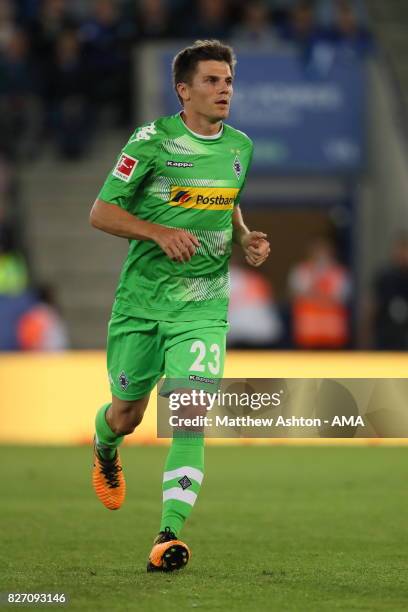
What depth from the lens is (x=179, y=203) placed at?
6.88 metres

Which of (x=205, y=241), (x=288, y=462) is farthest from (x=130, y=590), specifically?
(x=288, y=462)

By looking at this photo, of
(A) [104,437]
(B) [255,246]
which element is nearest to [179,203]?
(B) [255,246]

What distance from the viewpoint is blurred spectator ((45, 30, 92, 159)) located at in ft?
59.4

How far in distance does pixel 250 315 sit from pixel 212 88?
1010cm

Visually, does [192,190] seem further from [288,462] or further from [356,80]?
[356,80]

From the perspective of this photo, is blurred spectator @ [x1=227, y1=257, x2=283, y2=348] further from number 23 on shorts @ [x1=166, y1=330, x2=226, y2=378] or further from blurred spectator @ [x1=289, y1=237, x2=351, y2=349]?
number 23 on shorts @ [x1=166, y1=330, x2=226, y2=378]

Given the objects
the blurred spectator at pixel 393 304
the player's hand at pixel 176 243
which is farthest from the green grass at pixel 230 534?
the blurred spectator at pixel 393 304

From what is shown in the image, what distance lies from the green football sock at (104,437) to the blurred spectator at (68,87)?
11002mm

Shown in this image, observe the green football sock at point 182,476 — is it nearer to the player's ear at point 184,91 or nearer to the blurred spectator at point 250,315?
the player's ear at point 184,91

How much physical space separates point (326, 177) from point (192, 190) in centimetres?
1180

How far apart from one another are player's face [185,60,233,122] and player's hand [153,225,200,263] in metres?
0.57

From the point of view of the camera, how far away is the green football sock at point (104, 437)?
746 cm

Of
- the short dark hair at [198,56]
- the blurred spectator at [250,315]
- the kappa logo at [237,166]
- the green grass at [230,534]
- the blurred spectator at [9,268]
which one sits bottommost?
the blurred spectator at [250,315]

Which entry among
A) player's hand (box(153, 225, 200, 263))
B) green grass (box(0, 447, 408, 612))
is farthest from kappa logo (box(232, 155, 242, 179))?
green grass (box(0, 447, 408, 612))
